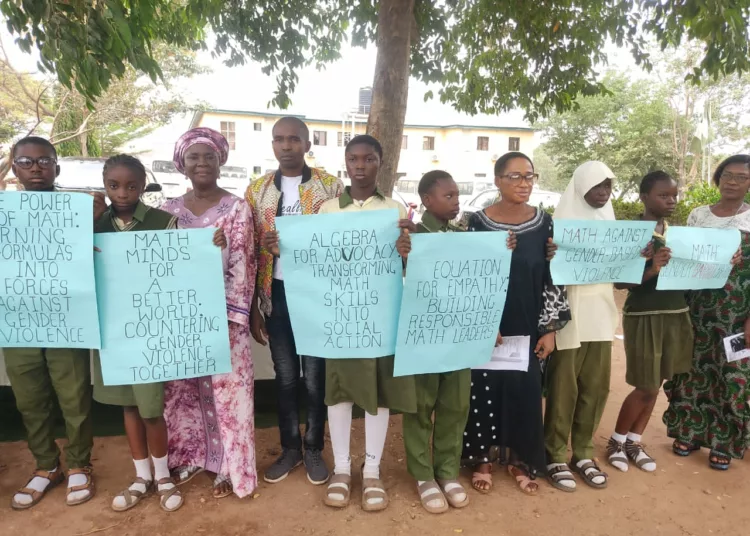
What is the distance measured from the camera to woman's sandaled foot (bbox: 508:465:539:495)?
9.81ft

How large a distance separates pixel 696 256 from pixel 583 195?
79cm

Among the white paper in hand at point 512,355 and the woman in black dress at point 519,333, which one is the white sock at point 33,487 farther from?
the white paper in hand at point 512,355

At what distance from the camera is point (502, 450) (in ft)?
10.6

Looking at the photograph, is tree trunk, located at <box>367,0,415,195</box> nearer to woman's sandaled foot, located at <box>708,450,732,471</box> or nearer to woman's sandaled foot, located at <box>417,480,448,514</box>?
woman's sandaled foot, located at <box>417,480,448,514</box>

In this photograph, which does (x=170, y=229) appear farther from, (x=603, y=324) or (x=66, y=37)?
(x=603, y=324)

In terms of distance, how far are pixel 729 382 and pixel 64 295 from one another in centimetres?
387

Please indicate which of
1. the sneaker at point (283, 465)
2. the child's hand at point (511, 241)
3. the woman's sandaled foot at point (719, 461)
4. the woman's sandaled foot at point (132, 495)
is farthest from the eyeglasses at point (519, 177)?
the woman's sandaled foot at point (132, 495)

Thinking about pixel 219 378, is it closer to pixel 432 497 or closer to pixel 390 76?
pixel 432 497

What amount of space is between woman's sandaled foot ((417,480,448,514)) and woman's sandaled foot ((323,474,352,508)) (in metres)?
0.41

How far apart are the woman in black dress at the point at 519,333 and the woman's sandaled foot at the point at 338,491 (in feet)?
2.42

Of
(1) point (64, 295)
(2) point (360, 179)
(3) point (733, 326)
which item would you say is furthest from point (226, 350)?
(3) point (733, 326)

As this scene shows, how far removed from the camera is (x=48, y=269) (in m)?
2.50

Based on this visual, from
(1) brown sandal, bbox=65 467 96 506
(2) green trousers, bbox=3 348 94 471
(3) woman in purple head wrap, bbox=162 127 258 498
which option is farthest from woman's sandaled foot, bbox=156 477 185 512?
(2) green trousers, bbox=3 348 94 471

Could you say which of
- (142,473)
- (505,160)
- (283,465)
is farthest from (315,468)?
(505,160)
